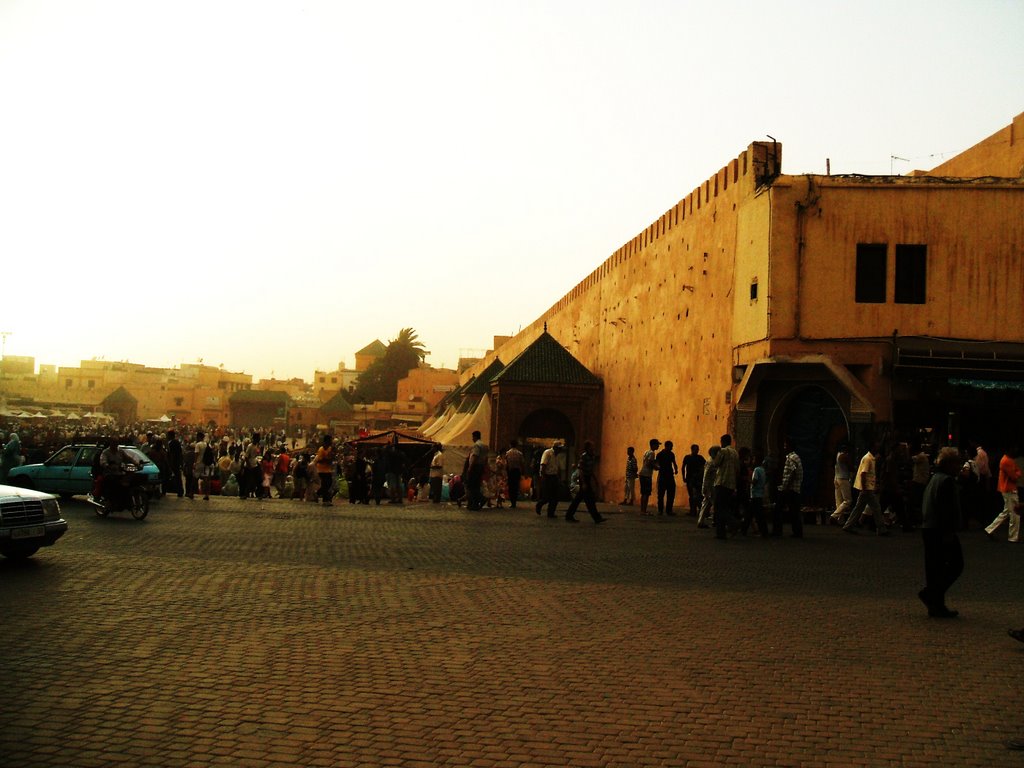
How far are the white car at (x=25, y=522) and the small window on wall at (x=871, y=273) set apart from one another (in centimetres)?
1546

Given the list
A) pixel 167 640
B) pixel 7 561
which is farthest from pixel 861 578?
pixel 7 561

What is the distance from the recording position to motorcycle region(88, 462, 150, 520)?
17188 mm

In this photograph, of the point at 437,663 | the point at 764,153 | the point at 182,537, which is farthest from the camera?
the point at 764,153

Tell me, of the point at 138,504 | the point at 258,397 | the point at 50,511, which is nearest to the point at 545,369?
the point at 138,504

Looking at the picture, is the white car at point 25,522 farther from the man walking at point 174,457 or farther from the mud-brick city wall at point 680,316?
the mud-brick city wall at point 680,316

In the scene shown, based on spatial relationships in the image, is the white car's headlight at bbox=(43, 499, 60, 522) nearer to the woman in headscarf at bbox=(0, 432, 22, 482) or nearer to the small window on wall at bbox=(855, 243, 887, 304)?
the woman in headscarf at bbox=(0, 432, 22, 482)

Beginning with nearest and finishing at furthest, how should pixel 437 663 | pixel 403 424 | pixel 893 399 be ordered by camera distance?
pixel 437 663, pixel 893 399, pixel 403 424

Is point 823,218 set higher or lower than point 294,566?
higher

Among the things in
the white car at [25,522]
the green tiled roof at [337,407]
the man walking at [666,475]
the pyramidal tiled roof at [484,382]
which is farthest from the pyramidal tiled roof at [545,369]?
the green tiled roof at [337,407]

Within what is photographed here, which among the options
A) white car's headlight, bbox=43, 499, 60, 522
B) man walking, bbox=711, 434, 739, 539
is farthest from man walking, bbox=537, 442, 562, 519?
white car's headlight, bbox=43, 499, 60, 522

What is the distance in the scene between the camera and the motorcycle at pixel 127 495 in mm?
17188

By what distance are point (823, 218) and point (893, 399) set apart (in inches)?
152

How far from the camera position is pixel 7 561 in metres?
11.4

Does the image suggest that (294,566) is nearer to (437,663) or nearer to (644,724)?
(437,663)
